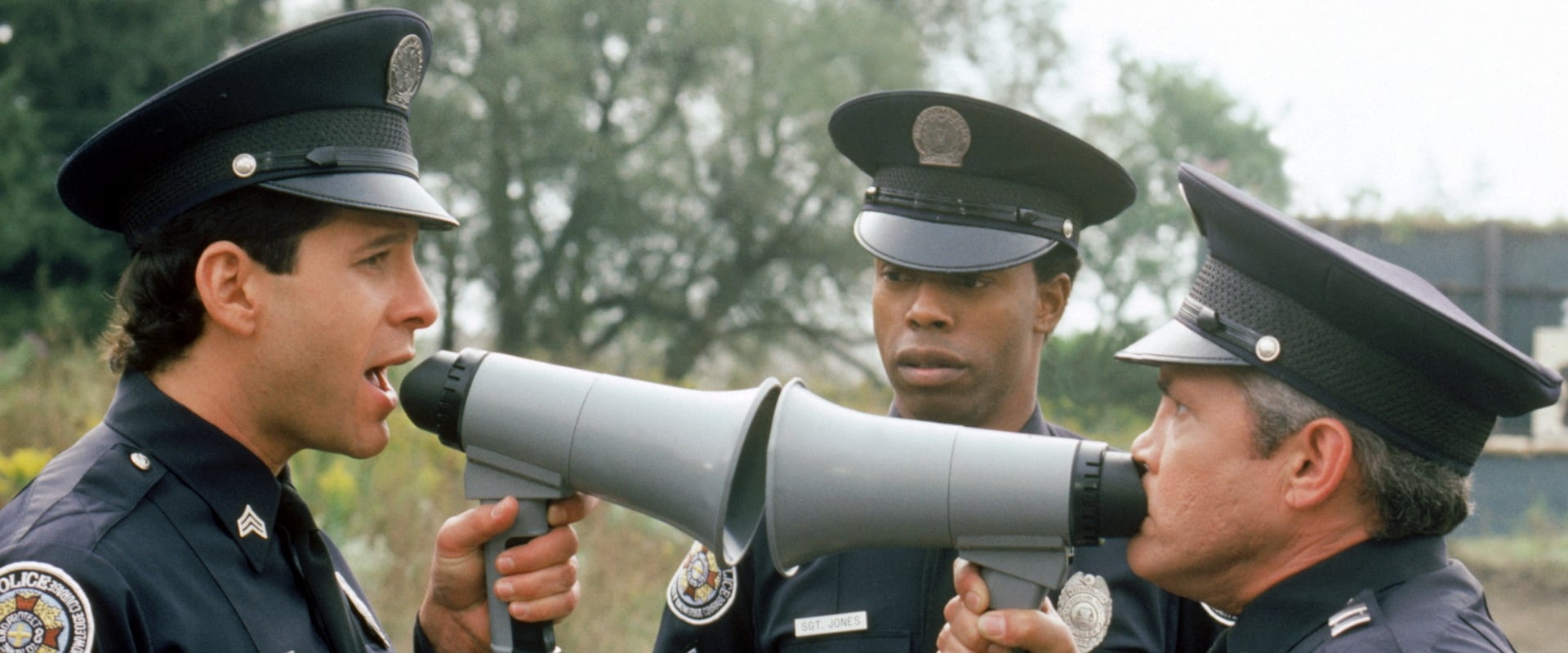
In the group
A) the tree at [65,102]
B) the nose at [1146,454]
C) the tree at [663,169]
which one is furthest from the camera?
the tree at [663,169]

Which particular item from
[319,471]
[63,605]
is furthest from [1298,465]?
[319,471]

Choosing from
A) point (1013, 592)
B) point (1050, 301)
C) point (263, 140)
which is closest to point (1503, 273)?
point (1050, 301)

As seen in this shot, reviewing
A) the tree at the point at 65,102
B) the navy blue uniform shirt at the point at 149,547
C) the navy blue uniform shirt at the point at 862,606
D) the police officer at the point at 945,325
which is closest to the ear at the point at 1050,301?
the police officer at the point at 945,325

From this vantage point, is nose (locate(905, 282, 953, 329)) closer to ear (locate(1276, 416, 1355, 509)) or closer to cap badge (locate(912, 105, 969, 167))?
cap badge (locate(912, 105, 969, 167))

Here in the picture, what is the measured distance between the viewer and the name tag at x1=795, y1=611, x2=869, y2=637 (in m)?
3.41

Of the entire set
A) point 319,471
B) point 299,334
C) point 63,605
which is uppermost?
point 299,334

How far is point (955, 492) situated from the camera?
8.66 feet

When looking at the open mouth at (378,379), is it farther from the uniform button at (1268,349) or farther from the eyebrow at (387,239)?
the uniform button at (1268,349)

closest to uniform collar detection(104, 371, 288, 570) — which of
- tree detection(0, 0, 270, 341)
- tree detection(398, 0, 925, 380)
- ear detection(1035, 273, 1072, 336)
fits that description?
ear detection(1035, 273, 1072, 336)

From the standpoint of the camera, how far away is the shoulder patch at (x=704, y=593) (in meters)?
3.49

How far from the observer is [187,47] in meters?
21.9

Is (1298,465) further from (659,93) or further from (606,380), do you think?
(659,93)

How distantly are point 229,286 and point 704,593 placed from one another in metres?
1.44

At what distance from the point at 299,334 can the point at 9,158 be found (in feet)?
66.0
